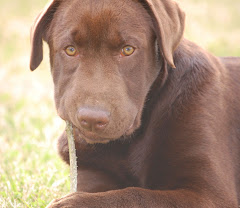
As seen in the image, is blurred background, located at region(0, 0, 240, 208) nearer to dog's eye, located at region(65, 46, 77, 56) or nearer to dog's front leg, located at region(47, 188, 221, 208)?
dog's front leg, located at region(47, 188, 221, 208)

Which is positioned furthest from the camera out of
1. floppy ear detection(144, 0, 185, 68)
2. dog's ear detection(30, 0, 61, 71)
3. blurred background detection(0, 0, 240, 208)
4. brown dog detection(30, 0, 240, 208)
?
blurred background detection(0, 0, 240, 208)

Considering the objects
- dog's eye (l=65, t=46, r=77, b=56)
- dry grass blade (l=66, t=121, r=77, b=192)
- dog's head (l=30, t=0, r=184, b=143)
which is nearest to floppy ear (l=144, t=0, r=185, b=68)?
dog's head (l=30, t=0, r=184, b=143)

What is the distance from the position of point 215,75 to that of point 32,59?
4.34 feet

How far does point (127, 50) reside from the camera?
11.0 feet

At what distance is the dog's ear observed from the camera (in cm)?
353

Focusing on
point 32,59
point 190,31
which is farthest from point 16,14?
point 32,59

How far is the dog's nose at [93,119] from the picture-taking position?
9.88ft

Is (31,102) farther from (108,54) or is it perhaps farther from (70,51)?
(108,54)

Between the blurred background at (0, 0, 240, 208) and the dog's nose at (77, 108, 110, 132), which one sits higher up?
the dog's nose at (77, 108, 110, 132)

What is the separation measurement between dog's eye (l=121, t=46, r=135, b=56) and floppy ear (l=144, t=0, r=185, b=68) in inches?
7.5

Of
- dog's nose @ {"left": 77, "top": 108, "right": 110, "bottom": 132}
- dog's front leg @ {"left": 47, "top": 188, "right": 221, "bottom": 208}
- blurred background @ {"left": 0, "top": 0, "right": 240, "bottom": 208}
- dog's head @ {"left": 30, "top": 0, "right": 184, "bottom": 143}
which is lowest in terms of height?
blurred background @ {"left": 0, "top": 0, "right": 240, "bottom": 208}

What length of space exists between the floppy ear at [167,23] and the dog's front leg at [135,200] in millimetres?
842

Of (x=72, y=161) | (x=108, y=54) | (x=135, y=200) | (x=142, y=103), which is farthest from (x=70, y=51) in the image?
(x=135, y=200)

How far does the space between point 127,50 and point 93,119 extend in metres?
0.58
